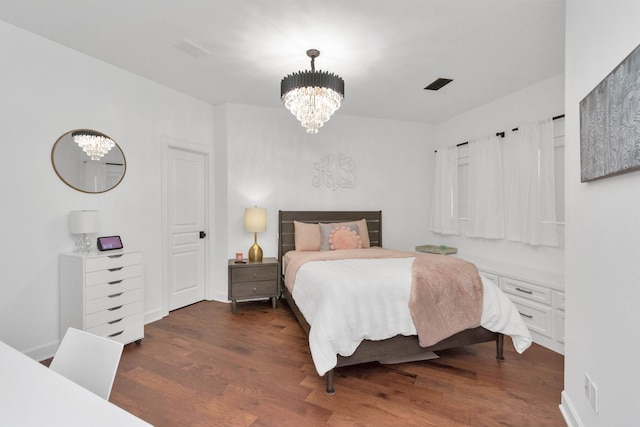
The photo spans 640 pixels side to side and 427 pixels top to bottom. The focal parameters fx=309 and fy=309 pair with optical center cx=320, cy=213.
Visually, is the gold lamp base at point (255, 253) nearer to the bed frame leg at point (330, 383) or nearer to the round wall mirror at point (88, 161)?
the round wall mirror at point (88, 161)

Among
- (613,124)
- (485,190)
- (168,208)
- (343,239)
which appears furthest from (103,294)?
(485,190)

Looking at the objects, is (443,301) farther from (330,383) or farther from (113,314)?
(113,314)

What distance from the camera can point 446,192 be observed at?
186 inches

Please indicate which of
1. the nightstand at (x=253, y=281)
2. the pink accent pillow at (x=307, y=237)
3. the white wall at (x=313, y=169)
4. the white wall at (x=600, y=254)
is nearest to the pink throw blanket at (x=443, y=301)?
the white wall at (x=600, y=254)

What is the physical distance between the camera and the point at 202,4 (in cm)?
217

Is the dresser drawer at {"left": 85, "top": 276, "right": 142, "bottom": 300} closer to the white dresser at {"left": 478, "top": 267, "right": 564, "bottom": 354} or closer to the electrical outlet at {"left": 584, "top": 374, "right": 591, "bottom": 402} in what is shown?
the electrical outlet at {"left": 584, "top": 374, "right": 591, "bottom": 402}

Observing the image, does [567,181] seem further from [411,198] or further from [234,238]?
[234,238]

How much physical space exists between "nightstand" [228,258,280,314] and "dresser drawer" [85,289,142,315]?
42.9 inches

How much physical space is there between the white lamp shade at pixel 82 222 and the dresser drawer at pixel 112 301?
606 mm

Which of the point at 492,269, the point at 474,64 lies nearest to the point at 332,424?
the point at 492,269

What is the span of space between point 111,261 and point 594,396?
3442 millimetres

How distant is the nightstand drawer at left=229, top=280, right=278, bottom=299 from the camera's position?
381 centimetres

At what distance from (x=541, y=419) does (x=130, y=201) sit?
3.93m

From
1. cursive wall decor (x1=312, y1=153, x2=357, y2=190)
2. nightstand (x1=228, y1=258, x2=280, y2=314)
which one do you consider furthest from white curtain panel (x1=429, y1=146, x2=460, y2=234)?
nightstand (x1=228, y1=258, x2=280, y2=314)
